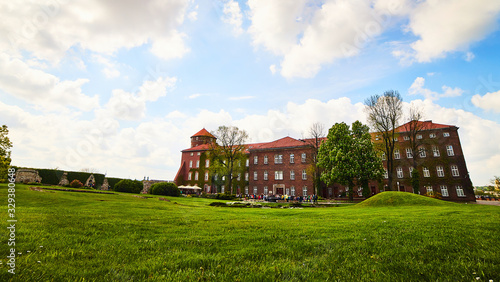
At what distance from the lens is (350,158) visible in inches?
1382

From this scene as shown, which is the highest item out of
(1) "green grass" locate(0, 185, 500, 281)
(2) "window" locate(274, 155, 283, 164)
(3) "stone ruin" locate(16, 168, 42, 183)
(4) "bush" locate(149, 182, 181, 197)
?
(2) "window" locate(274, 155, 283, 164)

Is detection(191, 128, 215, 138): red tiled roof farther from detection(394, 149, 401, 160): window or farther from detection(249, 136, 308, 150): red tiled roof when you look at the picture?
detection(394, 149, 401, 160): window

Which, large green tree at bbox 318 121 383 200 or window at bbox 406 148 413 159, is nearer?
large green tree at bbox 318 121 383 200

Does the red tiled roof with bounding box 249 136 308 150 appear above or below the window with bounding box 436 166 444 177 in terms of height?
above

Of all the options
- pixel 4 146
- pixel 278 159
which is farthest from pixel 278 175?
pixel 4 146

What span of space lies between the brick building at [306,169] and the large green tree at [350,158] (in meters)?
8.44

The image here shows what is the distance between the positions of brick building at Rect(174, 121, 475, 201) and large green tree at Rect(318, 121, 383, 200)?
8.44 meters

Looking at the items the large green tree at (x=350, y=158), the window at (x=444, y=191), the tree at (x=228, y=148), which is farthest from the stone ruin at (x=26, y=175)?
the window at (x=444, y=191)

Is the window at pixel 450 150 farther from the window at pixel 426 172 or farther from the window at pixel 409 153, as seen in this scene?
the window at pixel 409 153

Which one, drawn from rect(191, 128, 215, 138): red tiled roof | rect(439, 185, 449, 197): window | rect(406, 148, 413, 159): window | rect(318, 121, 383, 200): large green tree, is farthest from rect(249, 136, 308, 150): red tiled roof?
rect(439, 185, 449, 197): window

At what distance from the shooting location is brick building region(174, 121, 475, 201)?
42.3 m

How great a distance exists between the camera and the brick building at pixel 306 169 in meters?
42.3

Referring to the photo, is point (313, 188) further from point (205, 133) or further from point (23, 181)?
point (23, 181)

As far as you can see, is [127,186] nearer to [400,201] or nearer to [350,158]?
[350,158]
